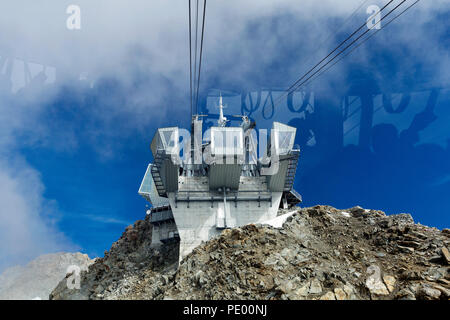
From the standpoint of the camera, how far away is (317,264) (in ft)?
61.5

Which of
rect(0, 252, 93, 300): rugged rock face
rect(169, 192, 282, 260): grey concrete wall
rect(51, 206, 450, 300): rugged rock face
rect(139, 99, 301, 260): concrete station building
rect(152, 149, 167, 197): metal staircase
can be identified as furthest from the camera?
rect(0, 252, 93, 300): rugged rock face

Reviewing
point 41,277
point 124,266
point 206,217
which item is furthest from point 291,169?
point 41,277

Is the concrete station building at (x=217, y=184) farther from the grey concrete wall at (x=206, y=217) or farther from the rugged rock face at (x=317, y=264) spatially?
the rugged rock face at (x=317, y=264)

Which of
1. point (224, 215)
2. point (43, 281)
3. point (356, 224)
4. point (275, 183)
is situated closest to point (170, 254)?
point (224, 215)

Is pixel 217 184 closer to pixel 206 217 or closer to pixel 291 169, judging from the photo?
pixel 206 217

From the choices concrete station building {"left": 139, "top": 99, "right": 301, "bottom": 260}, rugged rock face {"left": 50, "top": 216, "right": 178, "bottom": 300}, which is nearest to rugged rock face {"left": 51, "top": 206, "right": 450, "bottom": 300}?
rugged rock face {"left": 50, "top": 216, "right": 178, "bottom": 300}

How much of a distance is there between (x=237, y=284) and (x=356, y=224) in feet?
37.1

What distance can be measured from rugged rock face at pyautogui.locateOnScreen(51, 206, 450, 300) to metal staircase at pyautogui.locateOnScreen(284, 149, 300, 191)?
710 cm

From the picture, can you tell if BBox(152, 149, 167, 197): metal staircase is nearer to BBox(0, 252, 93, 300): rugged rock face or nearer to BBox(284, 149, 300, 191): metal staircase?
BBox(284, 149, 300, 191): metal staircase

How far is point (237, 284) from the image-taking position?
1906 centimetres

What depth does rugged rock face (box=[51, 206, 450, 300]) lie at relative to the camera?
51.5ft

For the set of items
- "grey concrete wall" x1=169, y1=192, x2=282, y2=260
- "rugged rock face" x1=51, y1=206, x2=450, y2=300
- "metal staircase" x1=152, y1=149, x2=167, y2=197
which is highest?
"metal staircase" x1=152, y1=149, x2=167, y2=197

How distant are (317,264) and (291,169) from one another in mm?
16773
